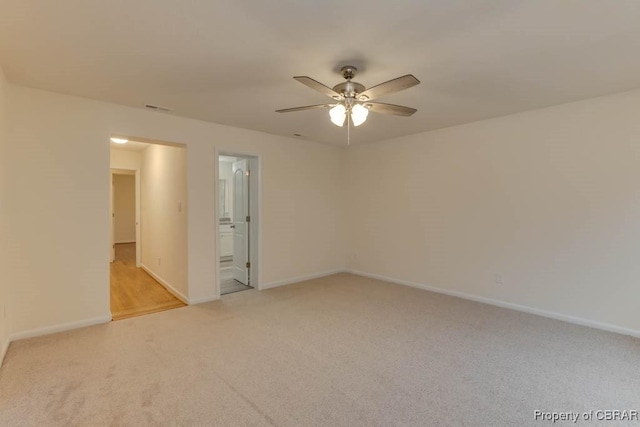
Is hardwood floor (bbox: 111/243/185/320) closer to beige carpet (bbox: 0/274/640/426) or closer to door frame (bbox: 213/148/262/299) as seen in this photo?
beige carpet (bbox: 0/274/640/426)

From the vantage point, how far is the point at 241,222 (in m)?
5.30

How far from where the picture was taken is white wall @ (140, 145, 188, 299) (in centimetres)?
428

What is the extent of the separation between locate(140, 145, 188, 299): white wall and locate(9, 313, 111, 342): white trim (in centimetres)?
97

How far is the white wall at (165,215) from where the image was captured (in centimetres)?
428

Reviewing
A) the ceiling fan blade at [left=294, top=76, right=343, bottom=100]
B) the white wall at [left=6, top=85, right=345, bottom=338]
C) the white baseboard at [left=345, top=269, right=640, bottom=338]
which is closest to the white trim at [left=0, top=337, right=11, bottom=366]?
the white wall at [left=6, top=85, right=345, bottom=338]

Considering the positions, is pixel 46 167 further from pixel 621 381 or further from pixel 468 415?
pixel 621 381

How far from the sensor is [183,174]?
421 centimetres

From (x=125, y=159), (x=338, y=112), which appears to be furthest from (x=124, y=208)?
(x=338, y=112)

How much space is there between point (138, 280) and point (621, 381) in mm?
6139

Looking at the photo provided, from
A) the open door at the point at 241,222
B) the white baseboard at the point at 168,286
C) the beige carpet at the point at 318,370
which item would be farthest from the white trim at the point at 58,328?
the open door at the point at 241,222

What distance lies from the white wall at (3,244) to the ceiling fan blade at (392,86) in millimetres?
3018

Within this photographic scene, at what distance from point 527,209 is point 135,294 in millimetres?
5399

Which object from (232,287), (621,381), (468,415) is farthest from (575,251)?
(232,287)

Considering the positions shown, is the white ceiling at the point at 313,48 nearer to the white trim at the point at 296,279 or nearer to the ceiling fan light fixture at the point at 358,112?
the ceiling fan light fixture at the point at 358,112
